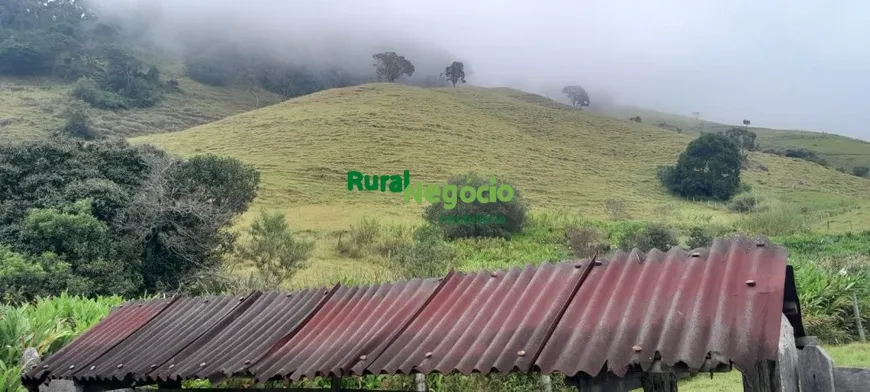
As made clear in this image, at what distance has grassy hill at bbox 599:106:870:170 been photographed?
79625 mm

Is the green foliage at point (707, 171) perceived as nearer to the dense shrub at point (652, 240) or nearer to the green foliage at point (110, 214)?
the dense shrub at point (652, 240)

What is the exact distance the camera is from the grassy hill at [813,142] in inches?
3135

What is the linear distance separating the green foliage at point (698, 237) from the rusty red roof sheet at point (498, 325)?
1055 inches

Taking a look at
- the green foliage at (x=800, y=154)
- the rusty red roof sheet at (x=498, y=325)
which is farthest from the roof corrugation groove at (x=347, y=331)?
the green foliage at (x=800, y=154)

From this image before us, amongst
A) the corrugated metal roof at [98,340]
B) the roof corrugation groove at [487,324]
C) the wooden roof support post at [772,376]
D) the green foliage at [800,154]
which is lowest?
the green foliage at [800,154]

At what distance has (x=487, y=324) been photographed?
4.09 metres

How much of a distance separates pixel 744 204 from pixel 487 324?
49.5 m

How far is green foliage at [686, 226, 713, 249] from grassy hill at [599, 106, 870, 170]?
4666 centimetres

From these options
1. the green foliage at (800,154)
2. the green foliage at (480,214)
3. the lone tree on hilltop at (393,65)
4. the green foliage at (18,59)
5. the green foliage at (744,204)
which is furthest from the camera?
the lone tree on hilltop at (393,65)

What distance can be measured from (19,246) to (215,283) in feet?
19.3

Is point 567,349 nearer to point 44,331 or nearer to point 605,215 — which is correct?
point 44,331

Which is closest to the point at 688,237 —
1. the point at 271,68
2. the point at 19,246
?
the point at 19,246

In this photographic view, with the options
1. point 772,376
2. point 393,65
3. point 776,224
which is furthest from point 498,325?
point 393,65

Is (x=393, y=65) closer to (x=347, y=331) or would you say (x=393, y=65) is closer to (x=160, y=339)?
(x=160, y=339)
